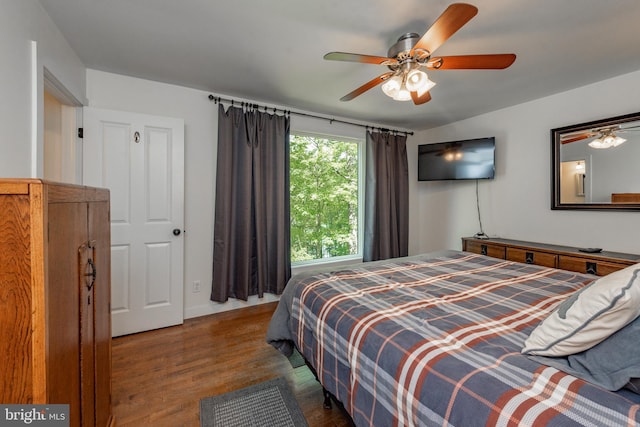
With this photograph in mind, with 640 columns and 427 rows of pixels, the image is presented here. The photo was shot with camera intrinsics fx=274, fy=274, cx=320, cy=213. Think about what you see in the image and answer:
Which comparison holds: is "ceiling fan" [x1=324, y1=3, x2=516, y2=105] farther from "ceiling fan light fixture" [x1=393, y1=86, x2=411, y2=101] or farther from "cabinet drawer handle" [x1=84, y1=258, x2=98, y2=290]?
"cabinet drawer handle" [x1=84, y1=258, x2=98, y2=290]

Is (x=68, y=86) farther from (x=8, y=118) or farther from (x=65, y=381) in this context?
(x=65, y=381)

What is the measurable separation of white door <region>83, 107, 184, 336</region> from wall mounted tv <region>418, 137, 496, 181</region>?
3133 mm

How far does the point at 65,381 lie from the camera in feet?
2.79

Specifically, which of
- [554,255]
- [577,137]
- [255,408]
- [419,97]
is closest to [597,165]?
[577,137]

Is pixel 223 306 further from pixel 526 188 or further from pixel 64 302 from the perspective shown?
pixel 526 188

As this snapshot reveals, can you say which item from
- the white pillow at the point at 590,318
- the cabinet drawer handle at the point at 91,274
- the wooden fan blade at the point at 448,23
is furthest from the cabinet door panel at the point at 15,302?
the wooden fan blade at the point at 448,23

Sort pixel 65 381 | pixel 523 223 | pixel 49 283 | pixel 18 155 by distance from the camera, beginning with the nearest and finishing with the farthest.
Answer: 1. pixel 49 283
2. pixel 65 381
3. pixel 18 155
4. pixel 523 223

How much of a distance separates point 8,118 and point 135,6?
0.93m

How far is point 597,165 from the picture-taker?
104 inches

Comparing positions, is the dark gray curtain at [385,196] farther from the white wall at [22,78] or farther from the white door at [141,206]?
the white wall at [22,78]

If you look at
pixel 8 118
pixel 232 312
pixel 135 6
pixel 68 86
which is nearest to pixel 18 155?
pixel 8 118

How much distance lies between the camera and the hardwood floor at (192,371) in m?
1.58

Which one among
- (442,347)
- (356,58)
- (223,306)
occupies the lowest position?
(223,306)

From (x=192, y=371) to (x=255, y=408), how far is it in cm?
64
